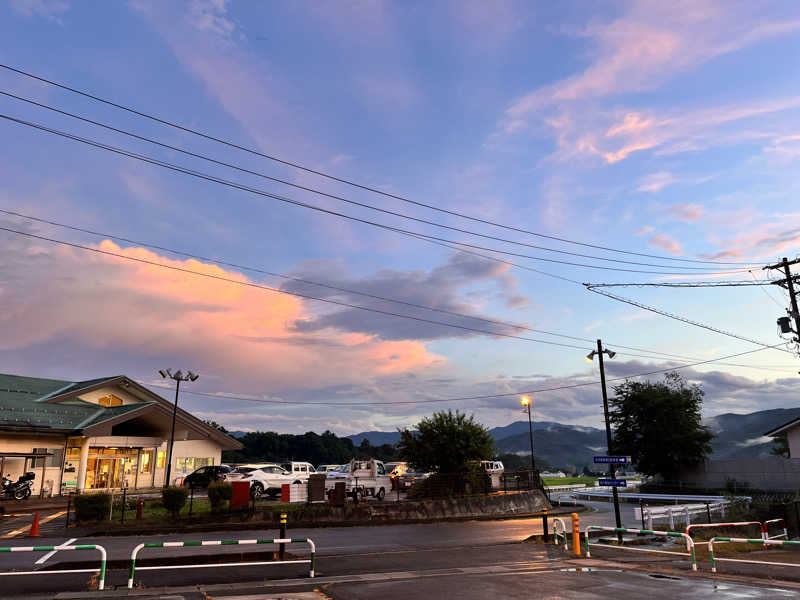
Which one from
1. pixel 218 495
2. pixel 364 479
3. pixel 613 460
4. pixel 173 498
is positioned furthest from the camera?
pixel 364 479

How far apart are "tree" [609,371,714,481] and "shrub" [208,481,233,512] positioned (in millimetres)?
42068

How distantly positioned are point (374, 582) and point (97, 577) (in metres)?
6.37

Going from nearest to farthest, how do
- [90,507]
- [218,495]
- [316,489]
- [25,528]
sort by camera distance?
[25,528] < [90,507] < [218,495] < [316,489]

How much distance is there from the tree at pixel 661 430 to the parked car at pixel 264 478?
35303mm

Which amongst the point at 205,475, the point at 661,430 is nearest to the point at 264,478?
the point at 205,475

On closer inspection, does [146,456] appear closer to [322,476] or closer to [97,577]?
[322,476]

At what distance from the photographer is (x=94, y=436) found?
39.6 metres

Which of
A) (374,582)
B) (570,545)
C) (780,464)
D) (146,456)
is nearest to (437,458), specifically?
(570,545)

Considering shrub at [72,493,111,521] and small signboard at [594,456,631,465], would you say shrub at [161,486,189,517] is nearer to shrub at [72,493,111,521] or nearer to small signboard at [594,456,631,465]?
shrub at [72,493,111,521]

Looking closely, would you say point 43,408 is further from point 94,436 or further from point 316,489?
point 316,489

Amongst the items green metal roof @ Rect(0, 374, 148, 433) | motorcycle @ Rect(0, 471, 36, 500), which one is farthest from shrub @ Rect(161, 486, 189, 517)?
green metal roof @ Rect(0, 374, 148, 433)

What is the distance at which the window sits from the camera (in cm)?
4631

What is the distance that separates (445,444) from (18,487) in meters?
25.6

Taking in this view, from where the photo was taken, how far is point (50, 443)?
126 feet
